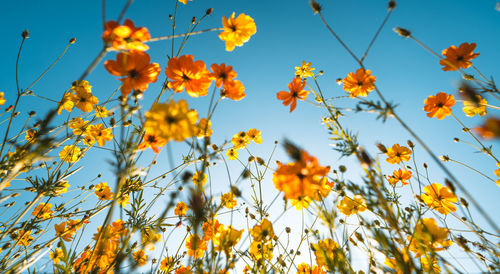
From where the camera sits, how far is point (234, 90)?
68.7 inches

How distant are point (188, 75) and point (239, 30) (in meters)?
0.75

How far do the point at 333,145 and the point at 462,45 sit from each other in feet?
6.95

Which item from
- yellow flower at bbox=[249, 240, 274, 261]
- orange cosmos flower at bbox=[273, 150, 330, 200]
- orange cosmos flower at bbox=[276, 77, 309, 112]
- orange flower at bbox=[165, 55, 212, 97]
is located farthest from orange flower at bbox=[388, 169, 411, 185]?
orange flower at bbox=[165, 55, 212, 97]

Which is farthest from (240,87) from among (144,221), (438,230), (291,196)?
(438,230)

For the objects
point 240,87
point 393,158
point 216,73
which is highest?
point 393,158

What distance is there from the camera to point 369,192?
1244mm

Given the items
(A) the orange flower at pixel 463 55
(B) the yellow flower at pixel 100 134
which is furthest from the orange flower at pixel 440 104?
(B) the yellow flower at pixel 100 134

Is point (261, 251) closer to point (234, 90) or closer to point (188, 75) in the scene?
point (234, 90)

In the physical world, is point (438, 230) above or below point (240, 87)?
below

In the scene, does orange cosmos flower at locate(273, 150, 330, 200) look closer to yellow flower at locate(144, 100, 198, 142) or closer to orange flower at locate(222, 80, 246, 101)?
yellow flower at locate(144, 100, 198, 142)

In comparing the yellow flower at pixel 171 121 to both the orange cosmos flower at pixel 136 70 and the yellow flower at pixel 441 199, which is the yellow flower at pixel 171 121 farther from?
the yellow flower at pixel 441 199

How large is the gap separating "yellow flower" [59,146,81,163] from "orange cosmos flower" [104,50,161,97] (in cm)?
115

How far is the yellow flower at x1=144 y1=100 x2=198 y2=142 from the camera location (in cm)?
103

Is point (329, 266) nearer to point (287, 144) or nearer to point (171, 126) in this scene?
point (287, 144)
